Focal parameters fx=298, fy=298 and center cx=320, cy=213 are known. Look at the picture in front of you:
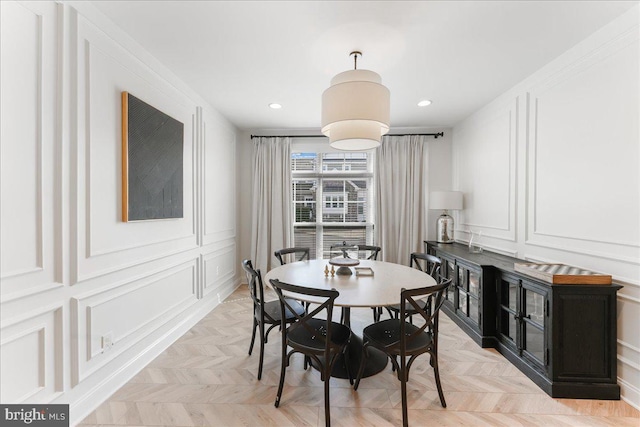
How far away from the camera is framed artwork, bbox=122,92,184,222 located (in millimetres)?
2242

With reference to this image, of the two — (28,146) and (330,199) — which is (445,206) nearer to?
(330,199)

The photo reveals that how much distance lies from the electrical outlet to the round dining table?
114 centimetres

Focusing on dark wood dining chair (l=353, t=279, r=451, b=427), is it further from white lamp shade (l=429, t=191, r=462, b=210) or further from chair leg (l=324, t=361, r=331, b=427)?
white lamp shade (l=429, t=191, r=462, b=210)

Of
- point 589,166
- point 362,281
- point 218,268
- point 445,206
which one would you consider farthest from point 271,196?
point 589,166

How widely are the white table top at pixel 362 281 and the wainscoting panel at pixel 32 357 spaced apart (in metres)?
1.28

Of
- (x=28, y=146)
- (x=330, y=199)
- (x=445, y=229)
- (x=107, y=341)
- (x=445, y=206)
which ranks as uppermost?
(x=28, y=146)

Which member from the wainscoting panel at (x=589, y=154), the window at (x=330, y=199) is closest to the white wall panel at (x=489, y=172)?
the wainscoting panel at (x=589, y=154)

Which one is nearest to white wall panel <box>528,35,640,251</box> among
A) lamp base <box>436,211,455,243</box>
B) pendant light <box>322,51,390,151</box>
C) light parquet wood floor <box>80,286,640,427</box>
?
light parquet wood floor <box>80,286,640,427</box>

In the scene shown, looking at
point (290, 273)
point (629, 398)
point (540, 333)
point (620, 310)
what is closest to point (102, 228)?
point (290, 273)

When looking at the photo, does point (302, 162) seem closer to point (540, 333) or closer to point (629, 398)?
point (540, 333)

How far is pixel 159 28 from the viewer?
7.03ft

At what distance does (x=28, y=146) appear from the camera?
1.57 m

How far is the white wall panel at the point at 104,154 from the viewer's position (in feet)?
6.15
